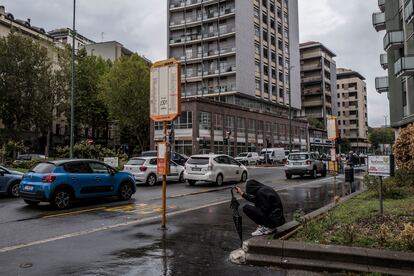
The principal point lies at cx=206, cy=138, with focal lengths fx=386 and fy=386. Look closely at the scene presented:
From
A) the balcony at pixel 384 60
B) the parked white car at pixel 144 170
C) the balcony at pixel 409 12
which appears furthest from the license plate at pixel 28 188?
the balcony at pixel 384 60

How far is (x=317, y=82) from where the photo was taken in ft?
303

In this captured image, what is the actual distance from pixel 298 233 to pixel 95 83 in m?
58.1

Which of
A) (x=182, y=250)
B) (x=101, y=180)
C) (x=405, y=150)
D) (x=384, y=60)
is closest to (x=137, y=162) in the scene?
(x=101, y=180)

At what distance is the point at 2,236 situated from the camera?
7879 millimetres

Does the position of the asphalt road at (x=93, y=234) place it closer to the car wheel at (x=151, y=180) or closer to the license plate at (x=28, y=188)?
the license plate at (x=28, y=188)

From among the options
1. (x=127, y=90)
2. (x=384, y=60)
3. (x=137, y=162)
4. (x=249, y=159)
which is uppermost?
(x=127, y=90)

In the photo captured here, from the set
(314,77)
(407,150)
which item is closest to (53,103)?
(407,150)

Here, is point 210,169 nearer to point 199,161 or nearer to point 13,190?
point 199,161

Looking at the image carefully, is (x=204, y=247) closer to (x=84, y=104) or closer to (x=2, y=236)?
(x=2, y=236)

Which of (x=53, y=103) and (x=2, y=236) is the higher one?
(x=53, y=103)

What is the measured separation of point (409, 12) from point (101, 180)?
24821 mm

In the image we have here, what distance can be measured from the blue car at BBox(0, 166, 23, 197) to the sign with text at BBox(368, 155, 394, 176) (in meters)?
12.9

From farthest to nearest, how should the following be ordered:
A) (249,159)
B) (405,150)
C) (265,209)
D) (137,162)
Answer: (249,159) → (137,162) → (405,150) → (265,209)

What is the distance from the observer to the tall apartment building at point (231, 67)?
5828 cm
